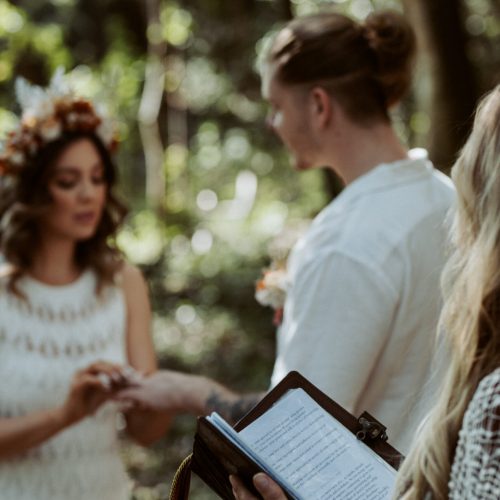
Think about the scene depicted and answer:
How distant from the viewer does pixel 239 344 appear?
8516 millimetres

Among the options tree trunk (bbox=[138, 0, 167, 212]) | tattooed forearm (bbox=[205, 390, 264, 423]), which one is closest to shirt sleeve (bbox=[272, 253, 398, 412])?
tattooed forearm (bbox=[205, 390, 264, 423])

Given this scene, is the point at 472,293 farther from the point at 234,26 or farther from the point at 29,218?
the point at 234,26

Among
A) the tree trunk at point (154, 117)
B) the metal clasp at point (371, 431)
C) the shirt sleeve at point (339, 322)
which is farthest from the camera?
the tree trunk at point (154, 117)

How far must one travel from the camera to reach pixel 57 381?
11.4ft

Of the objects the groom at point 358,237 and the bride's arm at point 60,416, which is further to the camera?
the bride's arm at point 60,416

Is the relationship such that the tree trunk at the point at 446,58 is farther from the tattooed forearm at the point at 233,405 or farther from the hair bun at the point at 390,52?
the tattooed forearm at the point at 233,405

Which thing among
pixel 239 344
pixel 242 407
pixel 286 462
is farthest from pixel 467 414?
pixel 239 344

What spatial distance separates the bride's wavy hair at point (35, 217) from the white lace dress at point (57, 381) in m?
0.12

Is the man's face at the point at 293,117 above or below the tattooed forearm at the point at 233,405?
above

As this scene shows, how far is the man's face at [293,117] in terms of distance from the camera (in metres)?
2.68

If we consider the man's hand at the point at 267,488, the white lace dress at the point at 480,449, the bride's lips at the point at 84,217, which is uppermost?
the bride's lips at the point at 84,217

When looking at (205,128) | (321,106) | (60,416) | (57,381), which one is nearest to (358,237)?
(321,106)

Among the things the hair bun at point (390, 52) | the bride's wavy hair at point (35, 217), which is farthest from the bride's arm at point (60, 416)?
the hair bun at point (390, 52)

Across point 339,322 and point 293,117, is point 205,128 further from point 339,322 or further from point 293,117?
point 339,322
